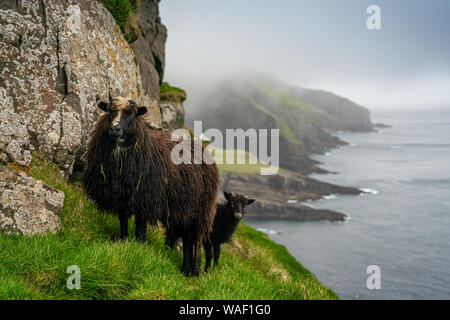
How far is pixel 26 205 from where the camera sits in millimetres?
6797

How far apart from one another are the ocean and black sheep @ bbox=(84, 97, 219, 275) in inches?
1026

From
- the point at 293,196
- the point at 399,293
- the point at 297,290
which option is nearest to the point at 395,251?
the point at 399,293

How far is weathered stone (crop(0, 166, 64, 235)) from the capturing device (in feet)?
21.3

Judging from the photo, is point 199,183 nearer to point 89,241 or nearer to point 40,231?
point 89,241

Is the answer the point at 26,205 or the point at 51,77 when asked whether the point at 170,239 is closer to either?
the point at 26,205

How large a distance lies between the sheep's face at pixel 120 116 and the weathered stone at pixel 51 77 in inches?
102

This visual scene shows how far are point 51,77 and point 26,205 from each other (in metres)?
3.59

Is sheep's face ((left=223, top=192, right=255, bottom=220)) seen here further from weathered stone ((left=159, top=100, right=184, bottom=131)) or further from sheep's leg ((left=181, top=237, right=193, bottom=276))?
weathered stone ((left=159, top=100, right=184, bottom=131))

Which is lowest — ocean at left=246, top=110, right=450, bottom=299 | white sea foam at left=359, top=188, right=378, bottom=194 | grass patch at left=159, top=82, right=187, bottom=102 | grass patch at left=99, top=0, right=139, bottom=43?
ocean at left=246, top=110, right=450, bottom=299

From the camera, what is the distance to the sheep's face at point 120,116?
20.6 feet

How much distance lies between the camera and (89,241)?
696cm

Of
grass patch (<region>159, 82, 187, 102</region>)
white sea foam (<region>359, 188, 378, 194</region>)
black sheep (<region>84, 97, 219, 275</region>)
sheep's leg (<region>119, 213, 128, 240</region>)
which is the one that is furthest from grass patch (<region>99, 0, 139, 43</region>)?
white sea foam (<region>359, 188, 378, 194</region>)

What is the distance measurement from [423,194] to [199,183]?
→ 11645 centimetres

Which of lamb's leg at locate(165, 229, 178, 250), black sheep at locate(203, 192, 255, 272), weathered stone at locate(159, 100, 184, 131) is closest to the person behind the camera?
lamb's leg at locate(165, 229, 178, 250)
